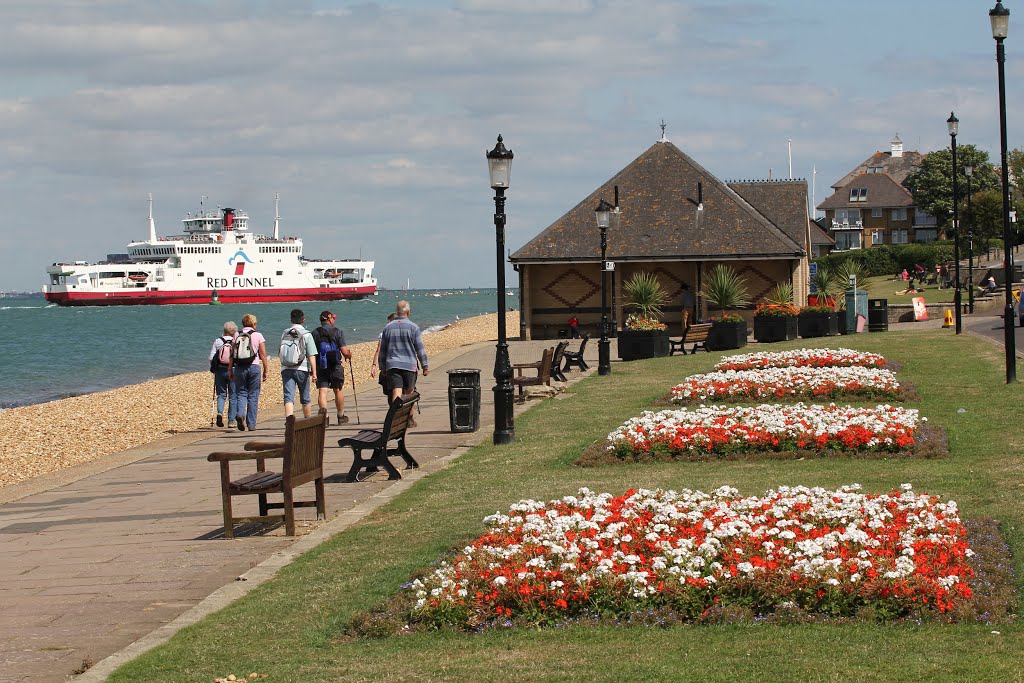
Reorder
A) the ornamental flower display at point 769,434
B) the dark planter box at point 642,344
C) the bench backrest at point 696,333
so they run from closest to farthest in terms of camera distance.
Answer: the ornamental flower display at point 769,434, the dark planter box at point 642,344, the bench backrest at point 696,333

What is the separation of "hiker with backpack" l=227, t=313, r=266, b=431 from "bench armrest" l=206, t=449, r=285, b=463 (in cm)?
831

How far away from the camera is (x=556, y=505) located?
970 centimetres

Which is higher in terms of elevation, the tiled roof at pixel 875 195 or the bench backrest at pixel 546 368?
the tiled roof at pixel 875 195

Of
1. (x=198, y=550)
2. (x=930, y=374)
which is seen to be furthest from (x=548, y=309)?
(x=198, y=550)

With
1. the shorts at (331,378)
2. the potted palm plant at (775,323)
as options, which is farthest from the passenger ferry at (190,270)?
the shorts at (331,378)

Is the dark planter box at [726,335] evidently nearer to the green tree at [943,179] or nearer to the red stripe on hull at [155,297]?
the green tree at [943,179]

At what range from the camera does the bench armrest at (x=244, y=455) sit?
10.4 m

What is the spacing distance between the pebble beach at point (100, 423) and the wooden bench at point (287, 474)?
8320mm

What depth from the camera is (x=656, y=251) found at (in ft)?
143

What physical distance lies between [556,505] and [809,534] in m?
2.20

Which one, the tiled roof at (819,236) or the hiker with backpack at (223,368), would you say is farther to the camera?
the tiled roof at (819,236)

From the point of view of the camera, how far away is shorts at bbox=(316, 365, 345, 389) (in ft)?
62.8

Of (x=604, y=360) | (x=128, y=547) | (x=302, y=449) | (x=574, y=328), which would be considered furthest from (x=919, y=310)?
(x=128, y=547)

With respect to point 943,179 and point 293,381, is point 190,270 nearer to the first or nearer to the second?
point 943,179
